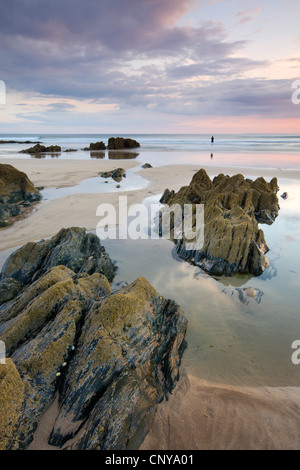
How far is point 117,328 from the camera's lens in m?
4.16

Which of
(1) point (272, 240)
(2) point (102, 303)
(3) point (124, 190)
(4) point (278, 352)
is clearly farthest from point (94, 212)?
(4) point (278, 352)

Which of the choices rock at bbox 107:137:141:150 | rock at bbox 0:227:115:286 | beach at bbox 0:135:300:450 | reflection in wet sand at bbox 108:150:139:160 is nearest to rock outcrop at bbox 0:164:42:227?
rock at bbox 0:227:115:286

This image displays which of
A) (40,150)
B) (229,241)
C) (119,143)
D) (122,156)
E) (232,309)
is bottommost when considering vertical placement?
(232,309)

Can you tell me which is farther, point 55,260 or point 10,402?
point 55,260

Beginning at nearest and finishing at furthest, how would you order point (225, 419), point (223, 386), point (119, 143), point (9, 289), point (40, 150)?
point (225, 419)
point (223, 386)
point (9, 289)
point (40, 150)
point (119, 143)

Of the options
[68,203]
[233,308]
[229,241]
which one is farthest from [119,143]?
[233,308]

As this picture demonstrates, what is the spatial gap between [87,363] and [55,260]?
419 centimetres

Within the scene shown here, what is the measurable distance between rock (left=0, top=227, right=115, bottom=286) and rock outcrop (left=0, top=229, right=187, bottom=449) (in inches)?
83.3

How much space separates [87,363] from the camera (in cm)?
370

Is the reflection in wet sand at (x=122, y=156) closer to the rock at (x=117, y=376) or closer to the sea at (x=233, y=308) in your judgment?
the sea at (x=233, y=308)

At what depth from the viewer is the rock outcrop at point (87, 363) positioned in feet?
10.9

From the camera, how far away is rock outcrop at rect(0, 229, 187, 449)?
10.9ft

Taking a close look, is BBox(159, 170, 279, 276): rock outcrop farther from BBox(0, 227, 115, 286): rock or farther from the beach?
BBox(0, 227, 115, 286): rock

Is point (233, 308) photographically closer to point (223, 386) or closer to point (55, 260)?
point (223, 386)
